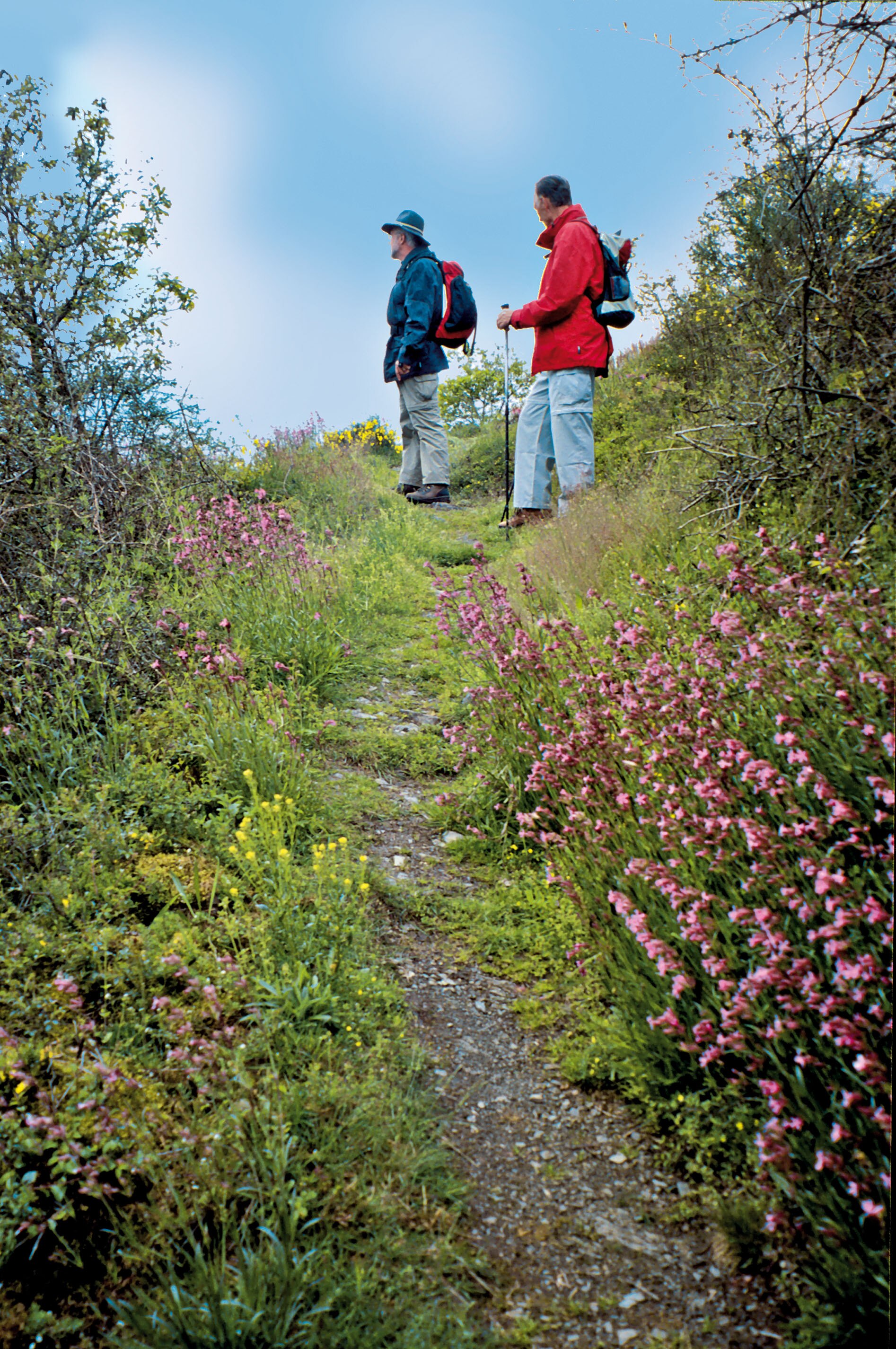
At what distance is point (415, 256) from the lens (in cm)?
1025

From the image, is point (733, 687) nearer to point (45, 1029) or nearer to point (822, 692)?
point (822, 692)

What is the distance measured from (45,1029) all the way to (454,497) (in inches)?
517

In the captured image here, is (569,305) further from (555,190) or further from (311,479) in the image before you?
(311,479)

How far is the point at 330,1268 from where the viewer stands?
6.25 feet

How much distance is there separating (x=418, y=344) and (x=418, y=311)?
0.40 metres

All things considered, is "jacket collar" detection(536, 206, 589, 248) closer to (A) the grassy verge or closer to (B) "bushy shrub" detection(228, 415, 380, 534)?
(B) "bushy shrub" detection(228, 415, 380, 534)

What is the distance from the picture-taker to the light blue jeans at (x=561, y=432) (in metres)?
8.37

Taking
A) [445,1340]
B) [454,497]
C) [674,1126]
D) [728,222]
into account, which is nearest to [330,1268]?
[445,1340]

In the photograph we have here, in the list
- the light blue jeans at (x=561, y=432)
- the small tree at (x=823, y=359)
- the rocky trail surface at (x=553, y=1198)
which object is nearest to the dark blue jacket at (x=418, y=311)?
the light blue jeans at (x=561, y=432)

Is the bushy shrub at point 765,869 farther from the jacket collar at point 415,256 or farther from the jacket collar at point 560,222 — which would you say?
the jacket collar at point 415,256

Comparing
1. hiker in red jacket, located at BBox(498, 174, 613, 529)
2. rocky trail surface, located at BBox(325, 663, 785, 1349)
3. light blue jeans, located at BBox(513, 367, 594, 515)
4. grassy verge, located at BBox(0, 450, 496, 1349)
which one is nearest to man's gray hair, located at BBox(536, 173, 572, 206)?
hiker in red jacket, located at BBox(498, 174, 613, 529)

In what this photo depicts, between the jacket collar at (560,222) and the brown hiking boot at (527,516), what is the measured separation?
2884 millimetres

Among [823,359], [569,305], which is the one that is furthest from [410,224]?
[823,359]

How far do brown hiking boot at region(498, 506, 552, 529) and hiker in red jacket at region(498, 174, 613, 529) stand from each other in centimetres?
78
